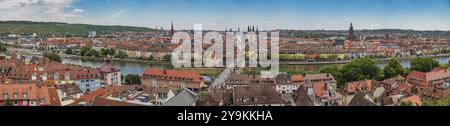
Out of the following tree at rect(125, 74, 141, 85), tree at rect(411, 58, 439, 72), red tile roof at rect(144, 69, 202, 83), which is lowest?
tree at rect(125, 74, 141, 85)

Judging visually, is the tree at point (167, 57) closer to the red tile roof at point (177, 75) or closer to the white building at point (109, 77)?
the red tile roof at point (177, 75)

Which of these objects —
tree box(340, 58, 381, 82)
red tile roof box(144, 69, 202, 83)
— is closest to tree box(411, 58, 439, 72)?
tree box(340, 58, 381, 82)

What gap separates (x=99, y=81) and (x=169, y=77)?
119cm

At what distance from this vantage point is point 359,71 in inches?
305

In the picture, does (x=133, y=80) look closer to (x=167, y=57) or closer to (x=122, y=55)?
(x=167, y=57)

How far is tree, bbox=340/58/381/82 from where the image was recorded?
7483 millimetres

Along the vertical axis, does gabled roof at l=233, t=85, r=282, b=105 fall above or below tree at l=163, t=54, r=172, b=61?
above

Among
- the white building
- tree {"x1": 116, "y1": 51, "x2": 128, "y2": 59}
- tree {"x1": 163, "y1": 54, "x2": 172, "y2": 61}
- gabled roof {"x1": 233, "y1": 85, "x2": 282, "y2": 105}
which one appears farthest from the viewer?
tree {"x1": 116, "y1": 51, "x2": 128, "y2": 59}

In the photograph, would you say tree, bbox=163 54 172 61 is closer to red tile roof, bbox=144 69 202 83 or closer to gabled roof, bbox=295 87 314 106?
red tile roof, bbox=144 69 202 83

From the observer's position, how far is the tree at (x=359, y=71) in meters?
7.48

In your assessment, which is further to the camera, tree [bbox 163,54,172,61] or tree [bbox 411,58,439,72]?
tree [bbox 163,54,172,61]
